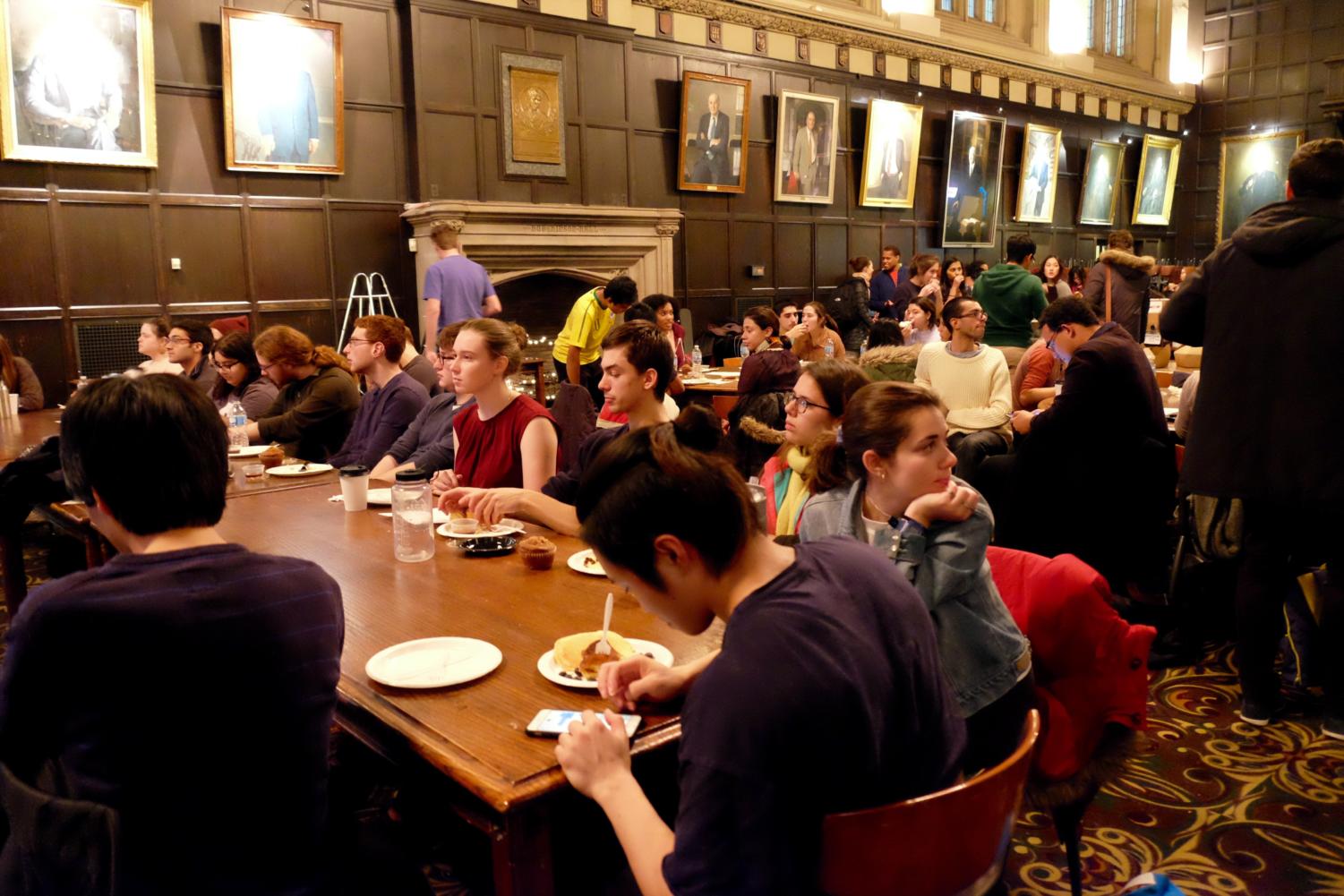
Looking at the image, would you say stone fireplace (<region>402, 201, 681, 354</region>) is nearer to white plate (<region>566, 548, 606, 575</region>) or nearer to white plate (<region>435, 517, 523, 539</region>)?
white plate (<region>435, 517, 523, 539</region>)

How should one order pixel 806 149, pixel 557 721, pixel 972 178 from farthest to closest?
pixel 972 178 → pixel 806 149 → pixel 557 721

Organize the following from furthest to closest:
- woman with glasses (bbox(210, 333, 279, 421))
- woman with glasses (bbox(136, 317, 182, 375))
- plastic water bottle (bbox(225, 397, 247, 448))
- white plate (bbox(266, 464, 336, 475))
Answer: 1. woman with glasses (bbox(136, 317, 182, 375))
2. woman with glasses (bbox(210, 333, 279, 421))
3. plastic water bottle (bbox(225, 397, 247, 448))
4. white plate (bbox(266, 464, 336, 475))

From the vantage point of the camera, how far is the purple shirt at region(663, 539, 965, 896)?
107 cm

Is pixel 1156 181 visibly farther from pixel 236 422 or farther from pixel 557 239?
pixel 236 422

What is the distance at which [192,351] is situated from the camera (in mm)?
6234

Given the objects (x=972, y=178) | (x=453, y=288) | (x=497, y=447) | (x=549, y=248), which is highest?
(x=972, y=178)

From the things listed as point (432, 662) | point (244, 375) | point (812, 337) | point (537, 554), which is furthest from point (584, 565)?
point (812, 337)

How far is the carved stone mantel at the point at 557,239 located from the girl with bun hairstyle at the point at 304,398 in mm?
3250

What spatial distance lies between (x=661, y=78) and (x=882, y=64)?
11.2 ft

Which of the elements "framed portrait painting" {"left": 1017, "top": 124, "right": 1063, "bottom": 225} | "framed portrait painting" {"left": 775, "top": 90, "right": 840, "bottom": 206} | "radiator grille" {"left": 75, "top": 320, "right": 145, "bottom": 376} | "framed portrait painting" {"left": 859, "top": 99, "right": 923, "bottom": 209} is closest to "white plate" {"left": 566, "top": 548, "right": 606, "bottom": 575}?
"radiator grille" {"left": 75, "top": 320, "right": 145, "bottom": 376}

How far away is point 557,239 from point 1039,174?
819cm

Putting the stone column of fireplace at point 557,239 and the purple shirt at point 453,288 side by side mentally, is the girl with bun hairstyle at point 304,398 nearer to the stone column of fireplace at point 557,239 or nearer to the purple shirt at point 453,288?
the purple shirt at point 453,288

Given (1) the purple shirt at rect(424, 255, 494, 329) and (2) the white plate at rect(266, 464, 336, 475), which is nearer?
(2) the white plate at rect(266, 464, 336, 475)

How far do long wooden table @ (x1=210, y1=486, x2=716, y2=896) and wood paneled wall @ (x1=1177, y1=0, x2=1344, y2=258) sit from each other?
1688cm
